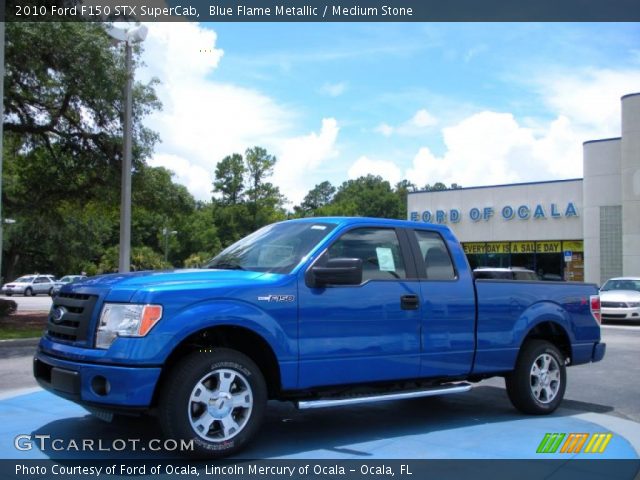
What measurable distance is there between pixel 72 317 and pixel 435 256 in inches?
136

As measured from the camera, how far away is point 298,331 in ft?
18.3

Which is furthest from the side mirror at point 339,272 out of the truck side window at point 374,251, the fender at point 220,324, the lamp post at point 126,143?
the lamp post at point 126,143

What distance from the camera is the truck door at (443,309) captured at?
638cm

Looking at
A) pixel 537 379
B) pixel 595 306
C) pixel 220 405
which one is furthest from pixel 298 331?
Result: pixel 595 306

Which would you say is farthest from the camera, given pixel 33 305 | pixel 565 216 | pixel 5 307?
pixel 565 216

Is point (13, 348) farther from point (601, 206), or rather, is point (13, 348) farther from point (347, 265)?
point (601, 206)

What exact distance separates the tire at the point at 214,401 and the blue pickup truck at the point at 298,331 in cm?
1

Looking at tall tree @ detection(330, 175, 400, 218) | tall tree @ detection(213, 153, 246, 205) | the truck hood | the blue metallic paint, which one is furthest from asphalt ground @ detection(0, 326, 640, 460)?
tall tree @ detection(330, 175, 400, 218)

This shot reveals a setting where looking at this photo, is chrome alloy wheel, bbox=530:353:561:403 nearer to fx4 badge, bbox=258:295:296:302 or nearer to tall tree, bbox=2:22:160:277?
fx4 badge, bbox=258:295:296:302

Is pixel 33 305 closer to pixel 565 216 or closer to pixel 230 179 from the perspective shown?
pixel 565 216

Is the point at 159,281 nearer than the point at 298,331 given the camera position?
Yes

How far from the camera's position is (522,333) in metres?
7.13

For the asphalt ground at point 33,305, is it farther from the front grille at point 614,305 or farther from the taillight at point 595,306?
the taillight at point 595,306

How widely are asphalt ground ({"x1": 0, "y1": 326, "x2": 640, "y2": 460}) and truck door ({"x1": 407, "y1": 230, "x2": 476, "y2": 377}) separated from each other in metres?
0.67
